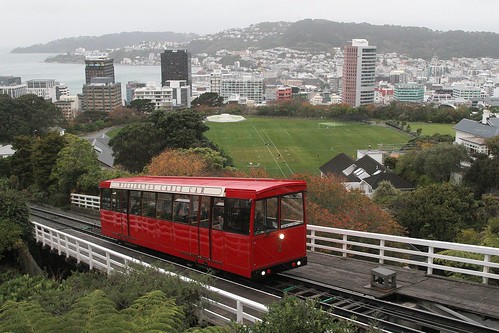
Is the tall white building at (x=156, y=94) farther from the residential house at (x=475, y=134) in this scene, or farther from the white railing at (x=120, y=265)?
the white railing at (x=120, y=265)

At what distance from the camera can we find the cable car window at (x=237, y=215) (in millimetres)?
9820

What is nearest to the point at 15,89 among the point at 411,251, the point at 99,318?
the point at 411,251

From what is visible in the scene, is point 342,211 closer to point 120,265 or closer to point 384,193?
point 120,265

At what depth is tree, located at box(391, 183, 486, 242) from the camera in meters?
26.2

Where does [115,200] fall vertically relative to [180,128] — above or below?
above

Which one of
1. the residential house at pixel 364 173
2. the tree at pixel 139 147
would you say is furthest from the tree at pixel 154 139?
the residential house at pixel 364 173

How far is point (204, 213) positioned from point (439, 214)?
729 inches

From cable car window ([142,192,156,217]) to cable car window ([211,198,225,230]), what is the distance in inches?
95.9

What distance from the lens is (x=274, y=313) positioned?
5.93 meters

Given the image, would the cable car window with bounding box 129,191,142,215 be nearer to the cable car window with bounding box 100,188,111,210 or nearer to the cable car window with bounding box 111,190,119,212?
the cable car window with bounding box 111,190,119,212

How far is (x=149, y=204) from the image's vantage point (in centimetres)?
1269

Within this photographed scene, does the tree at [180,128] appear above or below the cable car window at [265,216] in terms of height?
below

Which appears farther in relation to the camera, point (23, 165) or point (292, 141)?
point (292, 141)

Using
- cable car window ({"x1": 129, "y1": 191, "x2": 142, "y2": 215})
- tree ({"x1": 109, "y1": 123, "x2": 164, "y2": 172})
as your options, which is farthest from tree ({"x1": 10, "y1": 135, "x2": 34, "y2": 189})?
cable car window ({"x1": 129, "y1": 191, "x2": 142, "y2": 215})
